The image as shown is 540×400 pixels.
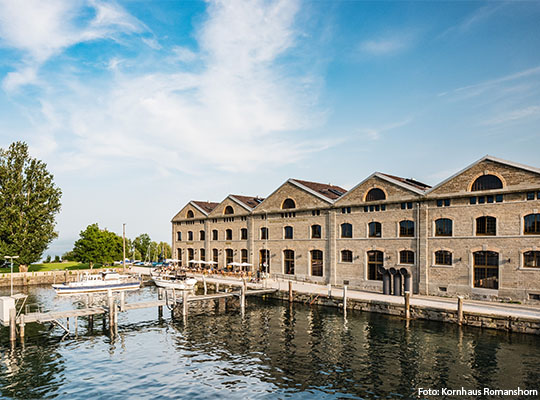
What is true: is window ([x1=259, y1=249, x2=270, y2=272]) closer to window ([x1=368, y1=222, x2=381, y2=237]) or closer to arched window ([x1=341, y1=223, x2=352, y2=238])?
arched window ([x1=341, y1=223, x2=352, y2=238])

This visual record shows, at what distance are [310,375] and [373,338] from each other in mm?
8523

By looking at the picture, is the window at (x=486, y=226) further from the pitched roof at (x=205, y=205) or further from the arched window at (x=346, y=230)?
the pitched roof at (x=205, y=205)

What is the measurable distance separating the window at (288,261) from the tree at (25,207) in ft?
129

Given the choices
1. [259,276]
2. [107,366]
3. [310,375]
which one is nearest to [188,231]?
[259,276]

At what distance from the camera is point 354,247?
4359 cm

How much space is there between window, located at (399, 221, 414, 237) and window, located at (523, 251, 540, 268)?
988cm

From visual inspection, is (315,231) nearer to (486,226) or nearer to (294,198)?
(294,198)

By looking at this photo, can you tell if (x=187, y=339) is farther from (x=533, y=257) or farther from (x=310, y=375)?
(x=533, y=257)

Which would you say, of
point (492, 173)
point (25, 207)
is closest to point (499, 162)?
point (492, 173)

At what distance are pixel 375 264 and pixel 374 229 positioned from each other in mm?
3814

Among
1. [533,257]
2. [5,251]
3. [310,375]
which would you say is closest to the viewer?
[310,375]

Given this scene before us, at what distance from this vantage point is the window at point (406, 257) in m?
39.2

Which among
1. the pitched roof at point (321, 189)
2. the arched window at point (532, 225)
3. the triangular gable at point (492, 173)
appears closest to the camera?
the arched window at point (532, 225)

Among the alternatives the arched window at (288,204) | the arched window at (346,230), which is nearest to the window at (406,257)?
the arched window at (346,230)
